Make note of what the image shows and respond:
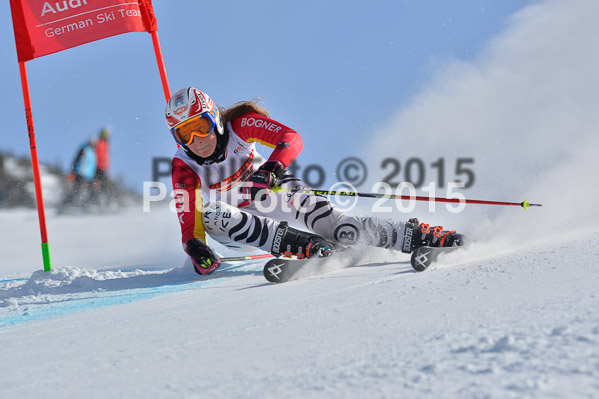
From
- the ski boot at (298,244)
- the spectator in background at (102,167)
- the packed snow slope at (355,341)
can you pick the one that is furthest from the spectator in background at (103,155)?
the packed snow slope at (355,341)

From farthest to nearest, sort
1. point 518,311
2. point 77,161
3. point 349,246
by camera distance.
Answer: point 77,161 → point 349,246 → point 518,311

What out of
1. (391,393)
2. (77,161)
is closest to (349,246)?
(391,393)

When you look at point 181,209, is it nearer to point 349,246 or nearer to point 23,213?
point 349,246

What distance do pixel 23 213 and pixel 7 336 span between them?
10.8 metres

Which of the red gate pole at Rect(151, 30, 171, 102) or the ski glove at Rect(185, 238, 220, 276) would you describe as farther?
the red gate pole at Rect(151, 30, 171, 102)

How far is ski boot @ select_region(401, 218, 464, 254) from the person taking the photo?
2.97 metres

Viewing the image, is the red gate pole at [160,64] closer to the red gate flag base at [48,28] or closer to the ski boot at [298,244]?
the red gate flag base at [48,28]

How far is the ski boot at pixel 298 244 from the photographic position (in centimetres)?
301

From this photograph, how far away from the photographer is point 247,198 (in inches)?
145

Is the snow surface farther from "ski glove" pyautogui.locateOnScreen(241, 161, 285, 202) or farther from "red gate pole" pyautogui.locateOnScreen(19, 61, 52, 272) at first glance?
"red gate pole" pyautogui.locateOnScreen(19, 61, 52, 272)

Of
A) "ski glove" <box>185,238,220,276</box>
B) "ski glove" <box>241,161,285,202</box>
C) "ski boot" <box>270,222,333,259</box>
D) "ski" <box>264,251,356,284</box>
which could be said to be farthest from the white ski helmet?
"ski" <box>264,251,356,284</box>

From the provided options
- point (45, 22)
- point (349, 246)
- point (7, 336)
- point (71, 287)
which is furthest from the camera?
point (45, 22)

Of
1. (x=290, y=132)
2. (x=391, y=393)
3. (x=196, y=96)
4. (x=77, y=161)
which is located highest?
(x=77, y=161)

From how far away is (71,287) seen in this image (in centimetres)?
356
